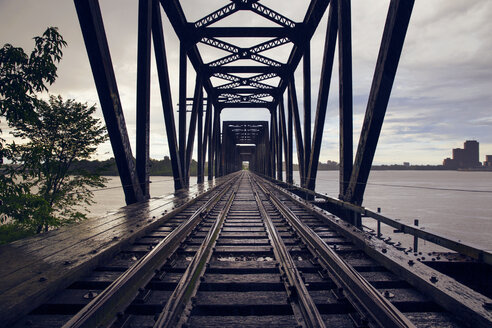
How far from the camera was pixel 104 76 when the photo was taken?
5.01m

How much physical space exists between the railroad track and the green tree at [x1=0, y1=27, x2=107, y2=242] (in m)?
3.09

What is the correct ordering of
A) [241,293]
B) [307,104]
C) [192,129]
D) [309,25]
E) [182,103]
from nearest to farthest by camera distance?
[241,293], [309,25], [307,104], [182,103], [192,129]

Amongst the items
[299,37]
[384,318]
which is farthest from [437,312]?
[299,37]

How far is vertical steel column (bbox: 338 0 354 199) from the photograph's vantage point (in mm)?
6359

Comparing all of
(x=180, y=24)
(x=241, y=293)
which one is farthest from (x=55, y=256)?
(x=180, y=24)

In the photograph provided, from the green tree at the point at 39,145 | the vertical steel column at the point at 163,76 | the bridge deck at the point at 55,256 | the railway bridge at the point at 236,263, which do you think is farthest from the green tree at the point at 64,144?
the bridge deck at the point at 55,256

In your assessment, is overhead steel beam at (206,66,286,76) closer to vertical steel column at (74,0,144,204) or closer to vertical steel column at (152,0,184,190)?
vertical steel column at (152,0,184,190)

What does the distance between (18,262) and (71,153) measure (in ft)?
26.5

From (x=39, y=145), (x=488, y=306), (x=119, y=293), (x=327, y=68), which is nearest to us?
(x=488, y=306)

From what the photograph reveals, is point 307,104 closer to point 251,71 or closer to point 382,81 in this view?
point 251,71

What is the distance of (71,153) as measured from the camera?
375 inches

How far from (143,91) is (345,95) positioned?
17.0ft

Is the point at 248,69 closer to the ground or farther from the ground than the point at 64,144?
farther from the ground

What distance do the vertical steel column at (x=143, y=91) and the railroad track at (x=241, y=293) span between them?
3308mm
